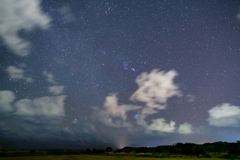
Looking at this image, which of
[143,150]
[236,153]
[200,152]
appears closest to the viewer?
[236,153]

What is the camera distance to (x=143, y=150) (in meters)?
86.1

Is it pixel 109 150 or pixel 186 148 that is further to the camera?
pixel 109 150

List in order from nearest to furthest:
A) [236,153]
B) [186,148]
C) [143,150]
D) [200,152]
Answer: [236,153] < [200,152] < [186,148] < [143,150]

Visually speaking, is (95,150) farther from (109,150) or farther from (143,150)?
(143,150)

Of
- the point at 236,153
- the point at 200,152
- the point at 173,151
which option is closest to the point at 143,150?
the point at 173,151

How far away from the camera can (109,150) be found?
88438mm

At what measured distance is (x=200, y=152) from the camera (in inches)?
2749

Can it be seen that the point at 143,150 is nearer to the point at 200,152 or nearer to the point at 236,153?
the point at 200,152

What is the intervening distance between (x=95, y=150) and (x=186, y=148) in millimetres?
46910

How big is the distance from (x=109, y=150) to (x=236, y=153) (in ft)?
190

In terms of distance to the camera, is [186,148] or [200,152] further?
[186,148]

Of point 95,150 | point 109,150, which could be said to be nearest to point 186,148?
point 109,150

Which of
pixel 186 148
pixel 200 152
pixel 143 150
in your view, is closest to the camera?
pixel 200 152

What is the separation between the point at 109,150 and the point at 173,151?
110 feet
